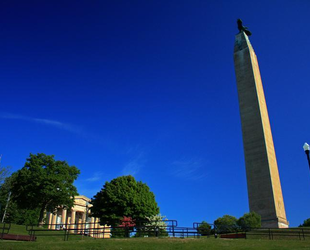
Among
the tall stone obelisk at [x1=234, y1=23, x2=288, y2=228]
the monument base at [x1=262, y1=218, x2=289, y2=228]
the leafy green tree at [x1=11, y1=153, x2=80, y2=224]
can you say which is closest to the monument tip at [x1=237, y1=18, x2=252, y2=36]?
the tall stone obelisk at [x1=234, y1=23, x2=288, y2=228]

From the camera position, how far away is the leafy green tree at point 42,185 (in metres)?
51.3

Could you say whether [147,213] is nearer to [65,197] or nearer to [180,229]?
[65,197]

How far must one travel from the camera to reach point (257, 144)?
4600 cm

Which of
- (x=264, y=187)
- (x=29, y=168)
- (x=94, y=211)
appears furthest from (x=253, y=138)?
(x=29, y=168)

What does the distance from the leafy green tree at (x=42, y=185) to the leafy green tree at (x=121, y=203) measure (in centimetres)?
583

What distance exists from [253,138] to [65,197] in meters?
33.5

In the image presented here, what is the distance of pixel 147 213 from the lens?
168ft

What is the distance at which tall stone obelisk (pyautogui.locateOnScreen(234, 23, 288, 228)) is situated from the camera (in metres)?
42.2

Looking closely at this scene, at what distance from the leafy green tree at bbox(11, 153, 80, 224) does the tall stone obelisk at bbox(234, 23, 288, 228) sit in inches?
1240

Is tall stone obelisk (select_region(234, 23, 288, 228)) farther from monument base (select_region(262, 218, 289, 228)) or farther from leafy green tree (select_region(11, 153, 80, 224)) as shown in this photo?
leafy green tree (select_region(11, 153, 80, 224))

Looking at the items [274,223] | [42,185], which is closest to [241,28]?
[274,223]

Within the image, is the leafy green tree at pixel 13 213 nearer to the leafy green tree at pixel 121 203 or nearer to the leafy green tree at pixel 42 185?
the leafy green tree at pixel 42 185

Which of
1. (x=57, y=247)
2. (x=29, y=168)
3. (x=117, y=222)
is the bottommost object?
(x=57, y=247)

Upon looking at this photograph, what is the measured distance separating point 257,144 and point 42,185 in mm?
36280
